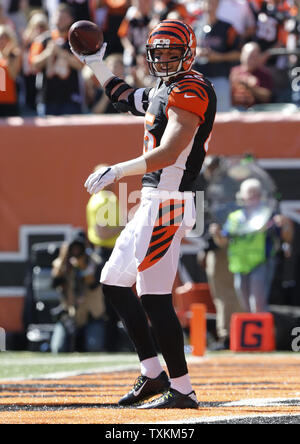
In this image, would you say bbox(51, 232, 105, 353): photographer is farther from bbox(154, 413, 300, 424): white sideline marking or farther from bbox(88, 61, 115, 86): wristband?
bbox(154, 413, 300, 424): white sideline marking

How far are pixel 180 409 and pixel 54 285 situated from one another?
4.93m

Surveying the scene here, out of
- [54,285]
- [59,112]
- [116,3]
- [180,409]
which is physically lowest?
[54,285]

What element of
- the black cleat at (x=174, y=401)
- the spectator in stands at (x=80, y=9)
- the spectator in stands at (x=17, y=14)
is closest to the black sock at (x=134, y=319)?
the black cleat at (x=174, y=401)

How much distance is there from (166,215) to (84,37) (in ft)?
3.86

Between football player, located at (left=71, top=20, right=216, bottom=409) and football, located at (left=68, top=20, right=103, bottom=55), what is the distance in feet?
1.74

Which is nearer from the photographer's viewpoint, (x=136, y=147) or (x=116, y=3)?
(x=136, y=147)

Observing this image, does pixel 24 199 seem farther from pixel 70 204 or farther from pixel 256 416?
pixel 256 416

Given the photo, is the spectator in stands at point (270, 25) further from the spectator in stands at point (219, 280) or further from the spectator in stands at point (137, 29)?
the spectator in stands at point (219, 280)

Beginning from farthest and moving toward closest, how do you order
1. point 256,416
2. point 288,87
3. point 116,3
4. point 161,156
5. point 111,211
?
point 116,3 → point 288,87 → point 111,211 → point 161,156 → point 256,416

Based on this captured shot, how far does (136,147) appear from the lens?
10484 millimetres

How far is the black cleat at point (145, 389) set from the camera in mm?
5285

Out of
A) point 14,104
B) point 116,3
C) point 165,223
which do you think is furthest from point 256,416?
point 116,3

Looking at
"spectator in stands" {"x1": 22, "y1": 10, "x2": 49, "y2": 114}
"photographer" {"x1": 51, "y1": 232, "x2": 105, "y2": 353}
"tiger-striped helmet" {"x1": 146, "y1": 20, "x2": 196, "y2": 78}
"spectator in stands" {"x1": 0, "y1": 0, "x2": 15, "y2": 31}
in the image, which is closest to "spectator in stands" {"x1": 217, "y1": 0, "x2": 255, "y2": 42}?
"spectator in stands" {"x1": 22, "y1": 10, "x2": 49, "y2": 114}

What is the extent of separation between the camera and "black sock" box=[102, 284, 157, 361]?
17.5 feet
